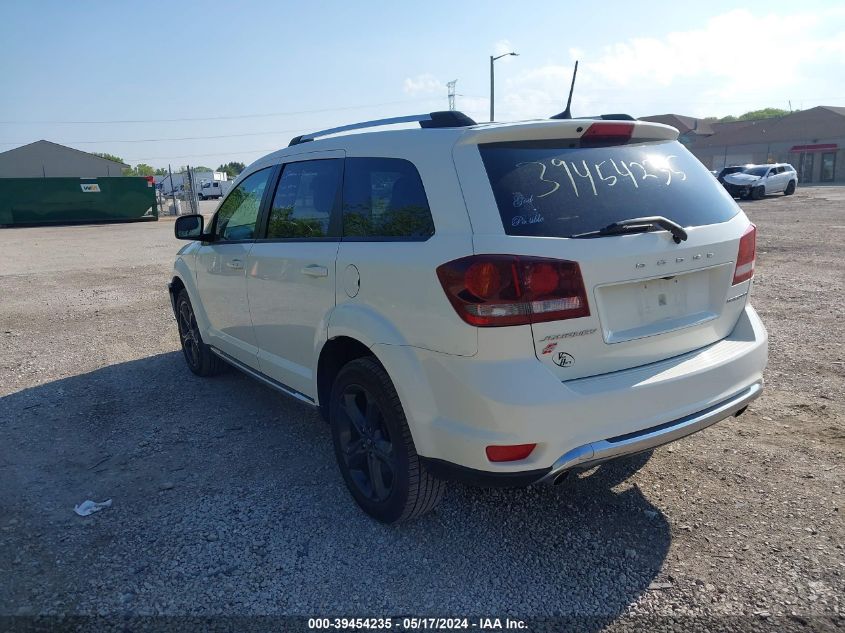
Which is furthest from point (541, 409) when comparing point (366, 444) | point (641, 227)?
point (366, 444)

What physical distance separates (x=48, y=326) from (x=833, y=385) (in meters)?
8.41

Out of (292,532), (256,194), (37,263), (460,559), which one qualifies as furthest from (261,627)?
(37,263)

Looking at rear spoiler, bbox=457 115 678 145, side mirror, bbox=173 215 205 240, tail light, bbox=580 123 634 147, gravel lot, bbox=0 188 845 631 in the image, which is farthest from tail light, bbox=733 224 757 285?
side mirror, bbox=173 215 205 240

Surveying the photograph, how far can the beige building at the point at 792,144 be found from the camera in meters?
52.9

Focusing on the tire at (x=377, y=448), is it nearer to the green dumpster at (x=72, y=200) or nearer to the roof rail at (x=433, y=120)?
the roof rail at (x=433, y=120)

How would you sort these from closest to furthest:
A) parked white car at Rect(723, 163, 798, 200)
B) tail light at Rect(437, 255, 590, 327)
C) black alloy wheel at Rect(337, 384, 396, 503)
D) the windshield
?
1. tail light at Rect(437, 255, 590, 327)
2. black alloy wheel at Rect(337, 384, 396, 503)
3. parked white car at Rect(723, 163, 798, 200)
4. the windshield

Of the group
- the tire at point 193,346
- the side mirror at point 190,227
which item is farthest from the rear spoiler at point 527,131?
the tire at point 193,346

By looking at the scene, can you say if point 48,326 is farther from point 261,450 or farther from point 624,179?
point 624,179

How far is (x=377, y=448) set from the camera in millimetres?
3264

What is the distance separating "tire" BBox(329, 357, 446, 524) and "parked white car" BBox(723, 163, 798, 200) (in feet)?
99.1

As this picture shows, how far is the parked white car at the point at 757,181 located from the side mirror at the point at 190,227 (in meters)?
29.2

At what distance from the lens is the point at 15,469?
13.7 ft

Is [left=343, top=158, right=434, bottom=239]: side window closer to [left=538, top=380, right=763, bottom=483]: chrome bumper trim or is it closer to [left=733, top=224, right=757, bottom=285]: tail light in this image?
[left=538, top=380, right=763, bottom=483]: chrome bumper trim

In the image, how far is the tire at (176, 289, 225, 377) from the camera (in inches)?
224
